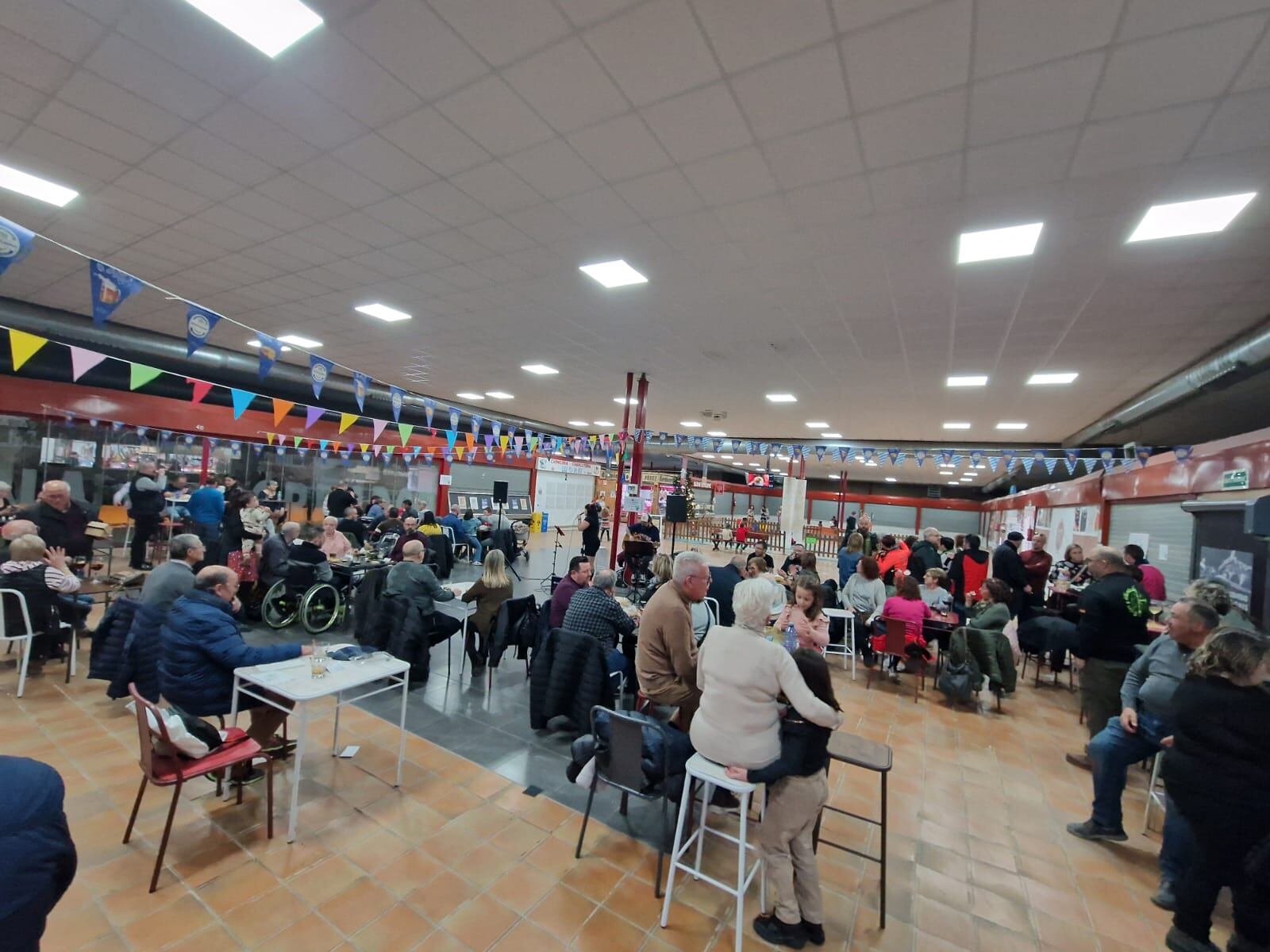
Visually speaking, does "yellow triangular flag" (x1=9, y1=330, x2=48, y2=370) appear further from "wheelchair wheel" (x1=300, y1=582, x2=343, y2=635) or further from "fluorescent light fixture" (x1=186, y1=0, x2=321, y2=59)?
"fluorescent light fixture" (x1=186, y1=0, x2=321, y2=59)

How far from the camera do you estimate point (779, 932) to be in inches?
84.7

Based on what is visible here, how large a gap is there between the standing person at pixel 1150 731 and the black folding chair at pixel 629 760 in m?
2.44

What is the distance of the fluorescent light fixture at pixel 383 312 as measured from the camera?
6.12 m

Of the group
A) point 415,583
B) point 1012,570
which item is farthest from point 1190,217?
point 415,583

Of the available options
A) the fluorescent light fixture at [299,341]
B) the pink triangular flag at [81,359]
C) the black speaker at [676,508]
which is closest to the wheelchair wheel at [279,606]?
the pink triangular flag at [81,359]

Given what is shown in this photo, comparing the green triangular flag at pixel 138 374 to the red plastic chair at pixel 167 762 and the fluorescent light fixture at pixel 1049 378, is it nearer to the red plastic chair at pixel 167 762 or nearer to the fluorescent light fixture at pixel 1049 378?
the red plastic chair at pixel 167 762

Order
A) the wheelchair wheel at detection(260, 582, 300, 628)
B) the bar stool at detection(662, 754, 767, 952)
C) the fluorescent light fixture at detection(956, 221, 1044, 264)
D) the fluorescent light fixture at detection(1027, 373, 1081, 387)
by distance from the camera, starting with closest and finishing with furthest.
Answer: the bar stool at detection(662, 754, 767, 952) → the fluorescent light fixture at detection(956, 221, 1044, 264) → the wheelchair wheel at detection(260, 582, 300, 628) → the fluorescent light fixture at detection(1027, 373, 1081, 387)

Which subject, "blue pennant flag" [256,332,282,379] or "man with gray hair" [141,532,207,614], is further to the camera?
"blue pennant flag" [256,332,282,379]

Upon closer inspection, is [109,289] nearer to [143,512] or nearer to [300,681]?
[300,681]

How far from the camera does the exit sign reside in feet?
17.9

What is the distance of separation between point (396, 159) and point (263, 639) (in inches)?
181

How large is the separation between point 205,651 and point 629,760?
7.17 feet

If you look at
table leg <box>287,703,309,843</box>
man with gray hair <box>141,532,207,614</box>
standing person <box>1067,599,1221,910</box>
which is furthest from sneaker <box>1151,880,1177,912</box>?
man with gray hair <box>141,532,207,614</box>

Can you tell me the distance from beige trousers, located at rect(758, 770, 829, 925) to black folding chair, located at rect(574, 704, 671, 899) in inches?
18.6
